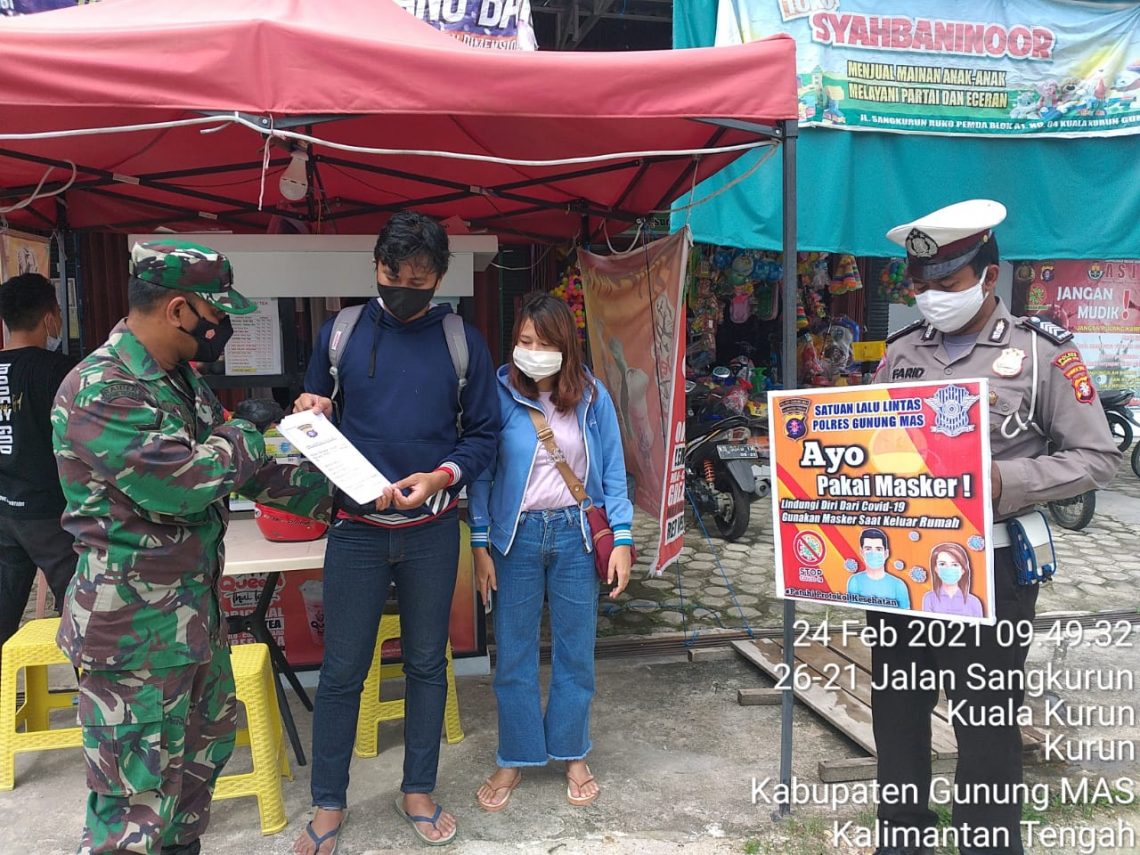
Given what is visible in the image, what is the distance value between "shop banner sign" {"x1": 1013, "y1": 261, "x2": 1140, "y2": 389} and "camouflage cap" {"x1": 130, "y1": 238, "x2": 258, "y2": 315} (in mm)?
7157

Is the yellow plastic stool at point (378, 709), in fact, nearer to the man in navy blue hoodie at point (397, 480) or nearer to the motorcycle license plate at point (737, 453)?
the man in navy blue hoodie at point (397, 480)

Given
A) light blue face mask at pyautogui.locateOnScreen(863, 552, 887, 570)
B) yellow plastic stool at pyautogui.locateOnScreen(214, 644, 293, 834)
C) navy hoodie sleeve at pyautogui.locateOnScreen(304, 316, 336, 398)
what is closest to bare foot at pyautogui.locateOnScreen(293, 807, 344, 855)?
yellow plastic stool at pyautogui.locateOnScreen(214, 644, 293, 834)

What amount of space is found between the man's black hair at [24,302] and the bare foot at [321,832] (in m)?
2.20

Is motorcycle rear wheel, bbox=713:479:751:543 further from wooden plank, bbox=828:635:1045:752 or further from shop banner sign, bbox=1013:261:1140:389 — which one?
shop banner sign, bbox=1013:261:1140:389

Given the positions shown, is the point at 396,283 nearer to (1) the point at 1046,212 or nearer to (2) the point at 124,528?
(2) the point at 124,528

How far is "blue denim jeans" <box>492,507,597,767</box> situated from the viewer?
2676mm

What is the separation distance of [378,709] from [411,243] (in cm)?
190

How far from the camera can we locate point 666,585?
208 inches

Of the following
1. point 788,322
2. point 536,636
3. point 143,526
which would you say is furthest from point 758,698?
point 143,526

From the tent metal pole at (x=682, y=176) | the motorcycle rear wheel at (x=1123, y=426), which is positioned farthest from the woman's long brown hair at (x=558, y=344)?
the motorcycle rear wheel at (x=1123, y=426)

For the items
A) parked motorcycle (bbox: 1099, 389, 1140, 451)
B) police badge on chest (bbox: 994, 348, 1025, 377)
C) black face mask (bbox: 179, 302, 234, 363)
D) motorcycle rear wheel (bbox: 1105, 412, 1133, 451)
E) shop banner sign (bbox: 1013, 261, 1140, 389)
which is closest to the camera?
black face mask (bbox: 179, 302, 234, 363)

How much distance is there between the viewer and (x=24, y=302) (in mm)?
3064

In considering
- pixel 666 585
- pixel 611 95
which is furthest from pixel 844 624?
pixel 611 95

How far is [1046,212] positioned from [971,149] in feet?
2.50
